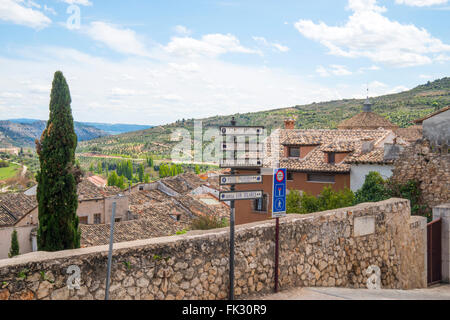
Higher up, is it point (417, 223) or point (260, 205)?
point (417, 223)

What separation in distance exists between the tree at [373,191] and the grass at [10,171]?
242ft

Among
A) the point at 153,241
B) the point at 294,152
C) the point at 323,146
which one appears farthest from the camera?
the point at 294,152

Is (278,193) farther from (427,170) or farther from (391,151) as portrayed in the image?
(391,151)

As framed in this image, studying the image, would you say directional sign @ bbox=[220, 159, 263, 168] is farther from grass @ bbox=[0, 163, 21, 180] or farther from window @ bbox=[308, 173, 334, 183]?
grass @ bbox=[0, 163, 21, 180]

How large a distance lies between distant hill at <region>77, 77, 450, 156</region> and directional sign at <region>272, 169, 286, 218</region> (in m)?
41.2

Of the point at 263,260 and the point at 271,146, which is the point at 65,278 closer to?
the point at 263,260

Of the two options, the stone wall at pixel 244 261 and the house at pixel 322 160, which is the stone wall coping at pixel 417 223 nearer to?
the stone wall at pixel 244 261

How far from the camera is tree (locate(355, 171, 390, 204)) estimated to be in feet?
46.4

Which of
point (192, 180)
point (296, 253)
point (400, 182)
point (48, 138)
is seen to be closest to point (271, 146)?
point (400, 182)

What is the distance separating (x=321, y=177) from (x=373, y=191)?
8158mm

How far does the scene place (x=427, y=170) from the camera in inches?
496

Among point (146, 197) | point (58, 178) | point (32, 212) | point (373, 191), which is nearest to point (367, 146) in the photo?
point (373, 191)

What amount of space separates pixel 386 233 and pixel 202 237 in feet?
13.0
